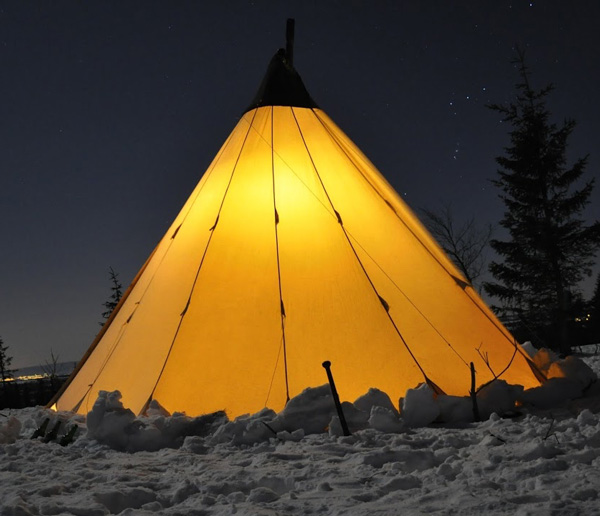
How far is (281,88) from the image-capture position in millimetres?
6930

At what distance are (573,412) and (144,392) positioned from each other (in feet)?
12.1

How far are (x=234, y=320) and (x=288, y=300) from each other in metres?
0.56

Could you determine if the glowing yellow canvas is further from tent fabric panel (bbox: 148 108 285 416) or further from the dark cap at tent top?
the dark cap at tent top

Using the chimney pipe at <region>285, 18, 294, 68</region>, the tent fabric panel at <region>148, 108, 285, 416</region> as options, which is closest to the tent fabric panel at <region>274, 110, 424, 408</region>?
the tent fabric panel at <region>148, 108, 285, 416</region>

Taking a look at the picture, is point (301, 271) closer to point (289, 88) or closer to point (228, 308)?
point (228, 308)

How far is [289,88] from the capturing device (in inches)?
274

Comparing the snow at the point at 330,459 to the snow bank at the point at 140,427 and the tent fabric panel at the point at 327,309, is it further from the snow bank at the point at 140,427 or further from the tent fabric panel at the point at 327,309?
the tent fabric panel at the point at 327,309

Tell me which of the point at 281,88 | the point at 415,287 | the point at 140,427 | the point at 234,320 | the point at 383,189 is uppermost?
the point at 281,88

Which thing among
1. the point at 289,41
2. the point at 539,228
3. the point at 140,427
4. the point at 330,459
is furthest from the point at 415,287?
the point at 539,228

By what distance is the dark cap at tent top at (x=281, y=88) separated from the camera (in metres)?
6.86

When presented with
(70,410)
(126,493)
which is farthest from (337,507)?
(70,410)

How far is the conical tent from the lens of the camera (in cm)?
507

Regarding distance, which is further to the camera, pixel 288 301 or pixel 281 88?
pixel 281 88

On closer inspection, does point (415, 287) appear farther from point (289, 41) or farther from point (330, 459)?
point (289, 41)
